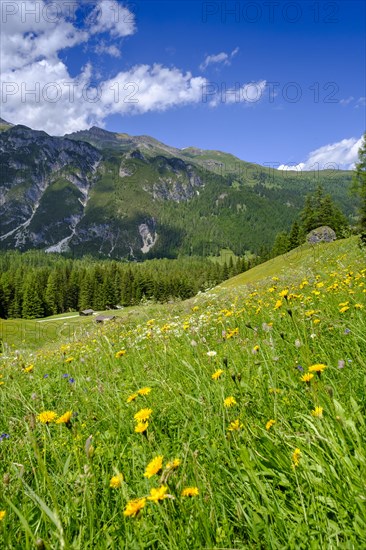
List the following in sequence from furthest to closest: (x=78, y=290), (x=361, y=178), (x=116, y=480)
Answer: (x=78, y=290), (x=361, y=178), (x=116, y=480)

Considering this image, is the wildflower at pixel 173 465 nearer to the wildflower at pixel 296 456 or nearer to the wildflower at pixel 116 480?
the wildflower at pixel 116 480

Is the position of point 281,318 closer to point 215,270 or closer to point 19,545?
point 19,545

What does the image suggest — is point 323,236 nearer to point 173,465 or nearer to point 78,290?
point 173,465

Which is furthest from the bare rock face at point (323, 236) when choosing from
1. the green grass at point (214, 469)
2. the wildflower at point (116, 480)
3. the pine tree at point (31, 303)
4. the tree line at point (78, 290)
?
the pine tree at point (31, 303)

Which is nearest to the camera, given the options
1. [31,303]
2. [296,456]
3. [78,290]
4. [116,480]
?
[116,480]

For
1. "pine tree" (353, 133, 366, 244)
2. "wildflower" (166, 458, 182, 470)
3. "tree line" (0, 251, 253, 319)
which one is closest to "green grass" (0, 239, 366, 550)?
"wildflower" (166, 458, 182, 470)

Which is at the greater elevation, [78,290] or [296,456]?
[296,456]

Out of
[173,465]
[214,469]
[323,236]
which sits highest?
[323,236]

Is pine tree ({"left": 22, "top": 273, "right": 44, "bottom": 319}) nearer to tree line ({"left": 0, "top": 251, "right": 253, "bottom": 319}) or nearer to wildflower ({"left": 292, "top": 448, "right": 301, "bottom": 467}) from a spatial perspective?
tree line ({"left": 0, "top": 251, "right": 253, "bottom": 319})

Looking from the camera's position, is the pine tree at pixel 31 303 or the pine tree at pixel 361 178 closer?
the pine tree at pixel 361 178

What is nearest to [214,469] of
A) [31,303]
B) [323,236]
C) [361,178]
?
[361,178]

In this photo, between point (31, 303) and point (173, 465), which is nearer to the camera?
point (173, 465)

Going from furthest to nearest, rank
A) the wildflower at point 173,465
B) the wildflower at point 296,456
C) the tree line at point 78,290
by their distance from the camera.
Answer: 1. the tree line at point 78,290
2. the wildflower at point 296,456
3. the wildflower at point 173,465

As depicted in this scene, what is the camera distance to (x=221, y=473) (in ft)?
6.13
